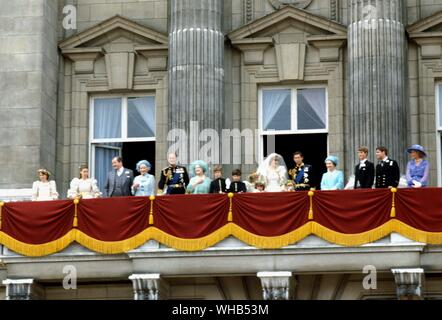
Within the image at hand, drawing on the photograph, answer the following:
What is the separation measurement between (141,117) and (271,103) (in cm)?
427

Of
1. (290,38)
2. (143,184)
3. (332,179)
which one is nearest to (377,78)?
(290,38)

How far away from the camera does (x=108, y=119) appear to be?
45469 mm

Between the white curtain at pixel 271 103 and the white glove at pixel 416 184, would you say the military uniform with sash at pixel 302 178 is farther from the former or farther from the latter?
the white curtain at pixel 271 103

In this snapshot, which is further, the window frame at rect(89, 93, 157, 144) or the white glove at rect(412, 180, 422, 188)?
the window frame at rect(89, 93, 157, 144)

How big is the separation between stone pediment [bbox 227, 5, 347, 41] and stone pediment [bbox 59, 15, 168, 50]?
8.56ft

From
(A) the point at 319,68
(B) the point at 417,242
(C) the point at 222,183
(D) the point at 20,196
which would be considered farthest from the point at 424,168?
(D) the point at 20,196

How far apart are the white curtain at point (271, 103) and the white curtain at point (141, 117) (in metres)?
3.64

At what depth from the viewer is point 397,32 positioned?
42438 mm

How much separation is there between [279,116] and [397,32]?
4.73 m

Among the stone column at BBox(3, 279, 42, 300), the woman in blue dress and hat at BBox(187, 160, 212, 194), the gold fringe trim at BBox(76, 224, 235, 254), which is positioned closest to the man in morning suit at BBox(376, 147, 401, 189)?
the gold fringe trim at BBox(76, 224, 235, 254)

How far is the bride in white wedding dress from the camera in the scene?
37.7 metres

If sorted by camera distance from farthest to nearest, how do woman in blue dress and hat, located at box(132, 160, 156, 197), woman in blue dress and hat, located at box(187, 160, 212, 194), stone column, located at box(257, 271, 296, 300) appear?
woman in blue dress and hat, located at box(132, 160, 156, 197)
woman in blue dress and hat, located at box(187, 160, 212, 194)
stone column, located at box(257, 271, 296, 300)

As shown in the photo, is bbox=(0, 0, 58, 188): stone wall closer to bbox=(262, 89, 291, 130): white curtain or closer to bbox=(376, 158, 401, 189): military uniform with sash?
bbox=(262, 89, 291, 130): white curtain

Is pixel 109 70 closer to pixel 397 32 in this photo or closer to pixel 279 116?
pixel 279 116
